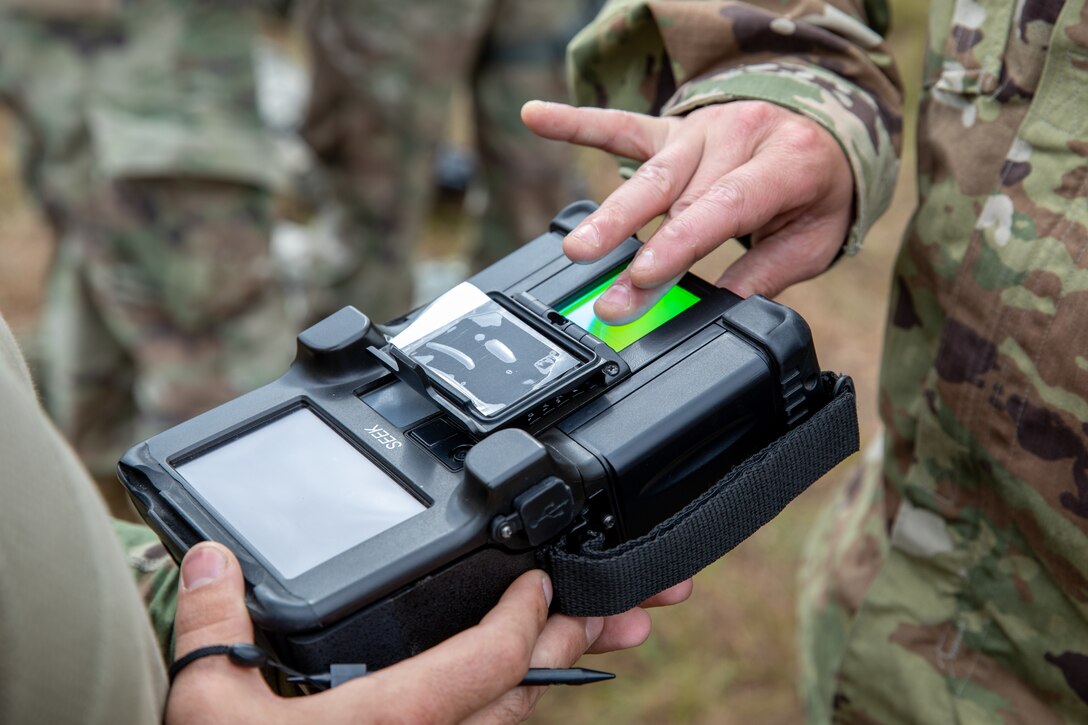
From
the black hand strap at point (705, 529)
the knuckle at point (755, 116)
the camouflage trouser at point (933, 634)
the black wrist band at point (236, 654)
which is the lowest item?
the camouflage trouser at point (933, 634)

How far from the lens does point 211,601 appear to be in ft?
2.63

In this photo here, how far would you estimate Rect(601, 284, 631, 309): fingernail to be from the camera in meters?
1.02

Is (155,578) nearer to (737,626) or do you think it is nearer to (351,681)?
(351,681)

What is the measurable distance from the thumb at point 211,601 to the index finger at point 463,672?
95mm

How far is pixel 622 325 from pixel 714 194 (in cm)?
18

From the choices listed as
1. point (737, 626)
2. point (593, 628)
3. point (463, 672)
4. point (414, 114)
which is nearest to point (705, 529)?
point (593, 628)

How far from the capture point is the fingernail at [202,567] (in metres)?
0.80

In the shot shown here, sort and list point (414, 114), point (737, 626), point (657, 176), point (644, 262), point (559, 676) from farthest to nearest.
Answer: point (414, 114)
point (737, 626)
point (657, 176)
point (644, 262)
point (559, 676)

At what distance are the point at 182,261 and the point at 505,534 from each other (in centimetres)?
159

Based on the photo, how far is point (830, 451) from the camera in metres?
1.00

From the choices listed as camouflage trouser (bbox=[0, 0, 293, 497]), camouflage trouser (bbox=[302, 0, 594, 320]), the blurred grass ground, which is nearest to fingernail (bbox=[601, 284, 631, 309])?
the blurred grass ground

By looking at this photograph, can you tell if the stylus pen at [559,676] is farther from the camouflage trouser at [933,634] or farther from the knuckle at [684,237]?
the camouflage trouser at [933,634]

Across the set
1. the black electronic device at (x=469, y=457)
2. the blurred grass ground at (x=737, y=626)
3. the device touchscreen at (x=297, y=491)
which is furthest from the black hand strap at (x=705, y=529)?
the blurred grass ground at (x=737, y=626)

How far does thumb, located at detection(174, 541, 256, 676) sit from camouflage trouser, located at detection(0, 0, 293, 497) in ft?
4.89
